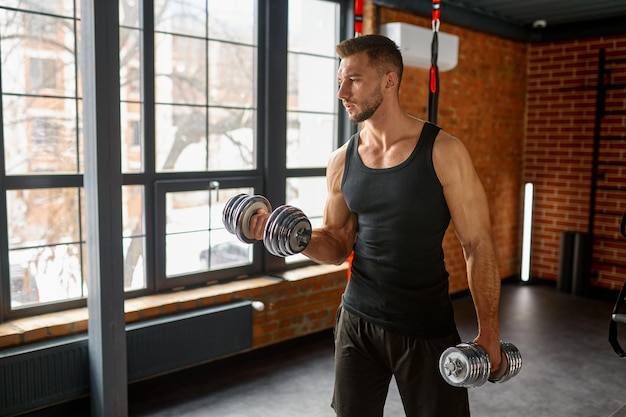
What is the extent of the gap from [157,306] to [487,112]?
3.59 m

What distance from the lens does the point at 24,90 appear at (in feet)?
9.77

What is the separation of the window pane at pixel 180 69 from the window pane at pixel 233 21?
0.15 meters

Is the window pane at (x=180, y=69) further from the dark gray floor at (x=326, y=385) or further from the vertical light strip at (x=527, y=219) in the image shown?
the vertical light strip at (x=527, y=219)

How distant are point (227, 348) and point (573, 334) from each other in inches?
102

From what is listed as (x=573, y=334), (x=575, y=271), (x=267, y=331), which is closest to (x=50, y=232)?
(x=267, y=331)

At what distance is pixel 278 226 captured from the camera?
181cm

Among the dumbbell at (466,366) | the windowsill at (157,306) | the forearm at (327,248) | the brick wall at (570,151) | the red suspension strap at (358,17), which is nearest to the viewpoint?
the dumbbell at (466,366)

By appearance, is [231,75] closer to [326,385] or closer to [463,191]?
[326,385]

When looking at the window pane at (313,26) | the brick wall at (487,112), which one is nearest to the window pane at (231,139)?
the window pane at (313,26)

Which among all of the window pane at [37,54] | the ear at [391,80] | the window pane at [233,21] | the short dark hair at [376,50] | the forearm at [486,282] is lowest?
the forearm at [486,282]

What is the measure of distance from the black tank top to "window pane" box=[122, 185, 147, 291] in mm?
1853

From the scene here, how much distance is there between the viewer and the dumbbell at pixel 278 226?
181cm

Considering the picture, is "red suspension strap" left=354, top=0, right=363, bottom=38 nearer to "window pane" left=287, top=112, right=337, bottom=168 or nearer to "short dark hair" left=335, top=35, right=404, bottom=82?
"short dark hair" left=335, top=35, right=404, bottom=82

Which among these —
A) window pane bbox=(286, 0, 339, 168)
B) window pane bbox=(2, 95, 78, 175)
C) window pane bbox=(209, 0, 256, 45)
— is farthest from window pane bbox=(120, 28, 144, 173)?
window pane bbox=(286, 0, 339, 168)
